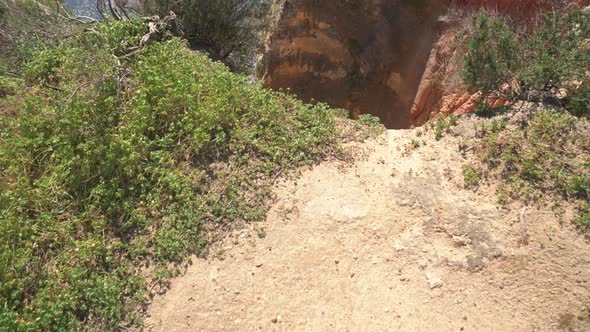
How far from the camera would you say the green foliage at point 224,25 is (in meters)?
8.88

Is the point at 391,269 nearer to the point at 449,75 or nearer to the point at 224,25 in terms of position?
the point at 449,75

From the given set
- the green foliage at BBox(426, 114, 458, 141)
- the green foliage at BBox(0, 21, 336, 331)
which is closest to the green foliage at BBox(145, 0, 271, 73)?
the green foliage at BBox(0, 21, 336, 331)

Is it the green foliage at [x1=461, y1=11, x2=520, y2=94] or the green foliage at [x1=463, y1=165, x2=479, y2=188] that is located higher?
the green foliage at [x1=461, y1=11, x2=520, y2=94]

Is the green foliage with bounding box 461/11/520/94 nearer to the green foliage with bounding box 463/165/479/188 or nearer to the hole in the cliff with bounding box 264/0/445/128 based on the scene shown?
the green foliage with bounding box 463/165/479/188

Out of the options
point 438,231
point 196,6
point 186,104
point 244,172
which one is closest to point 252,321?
point 244,172

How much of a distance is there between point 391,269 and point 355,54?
294 inches

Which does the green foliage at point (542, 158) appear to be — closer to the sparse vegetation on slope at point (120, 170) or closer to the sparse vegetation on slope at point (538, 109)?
the sparse vegetation on slope at point (538, 109)

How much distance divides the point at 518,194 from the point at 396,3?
6.96m

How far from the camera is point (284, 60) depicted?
10438 millimetres

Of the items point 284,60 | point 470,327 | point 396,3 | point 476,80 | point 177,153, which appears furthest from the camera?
point 284,60

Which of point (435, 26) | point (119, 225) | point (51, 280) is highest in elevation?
point (435, 26)

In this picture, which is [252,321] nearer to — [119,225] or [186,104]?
[119,225]

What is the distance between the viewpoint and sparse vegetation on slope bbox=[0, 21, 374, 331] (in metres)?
3.57

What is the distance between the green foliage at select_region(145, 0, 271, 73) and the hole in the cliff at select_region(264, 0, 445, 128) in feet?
1.92
